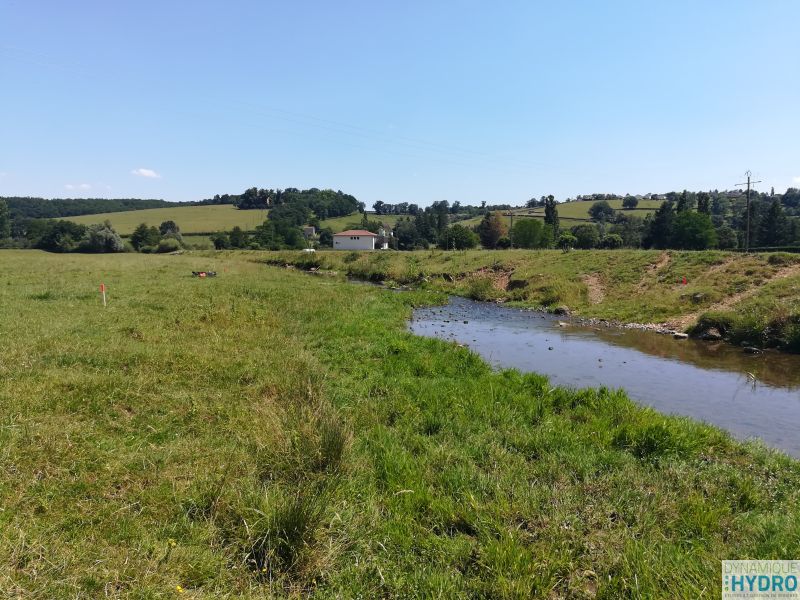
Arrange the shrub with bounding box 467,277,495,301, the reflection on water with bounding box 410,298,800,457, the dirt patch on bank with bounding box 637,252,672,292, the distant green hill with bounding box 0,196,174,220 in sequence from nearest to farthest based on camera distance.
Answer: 1. the reflection on water with bounding box 410,298,800,457
2. the dirt patch on bank with bounding box 637,252,672,292
3. the shrub with bounding box 467,277,495,301
4. the distant green hill with bounding box 0,196,174,220

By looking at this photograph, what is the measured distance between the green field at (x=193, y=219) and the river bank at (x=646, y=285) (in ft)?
332

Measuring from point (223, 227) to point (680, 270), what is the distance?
5042 inches

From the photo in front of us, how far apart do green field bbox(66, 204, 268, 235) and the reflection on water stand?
12380cm

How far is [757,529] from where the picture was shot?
19.0 ft

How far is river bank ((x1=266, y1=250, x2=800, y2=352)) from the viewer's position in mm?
22370

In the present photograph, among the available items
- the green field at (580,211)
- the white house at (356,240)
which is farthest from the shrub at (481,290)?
the green field at (580,211)

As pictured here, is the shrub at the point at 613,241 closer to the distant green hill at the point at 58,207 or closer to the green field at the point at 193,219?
the green field at the point at 193,219

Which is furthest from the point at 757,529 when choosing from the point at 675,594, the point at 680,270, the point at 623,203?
the point at 623,203

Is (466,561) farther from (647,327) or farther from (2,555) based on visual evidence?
(647,327)

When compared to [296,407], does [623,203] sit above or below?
above

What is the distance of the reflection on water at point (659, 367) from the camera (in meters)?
11.8

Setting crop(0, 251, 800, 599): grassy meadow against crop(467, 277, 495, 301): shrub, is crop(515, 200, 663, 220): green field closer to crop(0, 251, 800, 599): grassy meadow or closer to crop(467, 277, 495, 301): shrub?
crop(467, 277, 495, 301): shrub

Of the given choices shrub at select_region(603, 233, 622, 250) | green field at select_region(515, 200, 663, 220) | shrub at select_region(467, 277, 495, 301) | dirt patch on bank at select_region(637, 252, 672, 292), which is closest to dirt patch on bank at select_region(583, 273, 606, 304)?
dirt patch on bank at select_region(637, 252, 672, 292)

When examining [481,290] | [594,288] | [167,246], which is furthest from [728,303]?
[167,246]
